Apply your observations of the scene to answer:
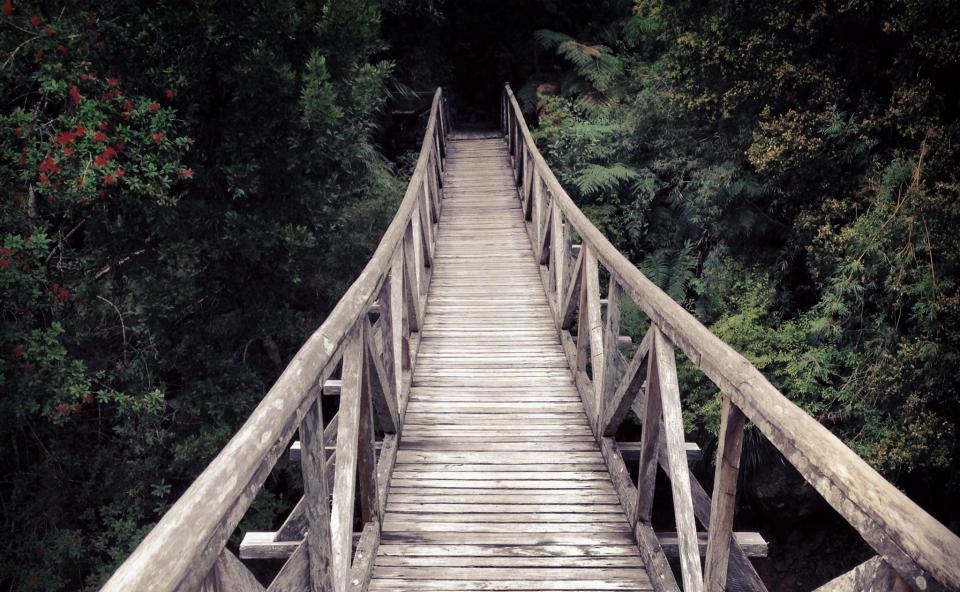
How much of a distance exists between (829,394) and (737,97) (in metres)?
3.52

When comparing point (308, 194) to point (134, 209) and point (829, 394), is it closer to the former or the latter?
point (134, 209)

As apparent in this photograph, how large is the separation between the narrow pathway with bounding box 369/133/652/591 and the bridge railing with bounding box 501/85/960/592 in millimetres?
153

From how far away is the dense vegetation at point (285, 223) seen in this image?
5324mm

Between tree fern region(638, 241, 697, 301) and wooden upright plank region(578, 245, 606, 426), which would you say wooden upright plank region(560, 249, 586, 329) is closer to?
wooden upright plank region(578, 245, 606, 426)

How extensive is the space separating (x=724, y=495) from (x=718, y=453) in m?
0.13

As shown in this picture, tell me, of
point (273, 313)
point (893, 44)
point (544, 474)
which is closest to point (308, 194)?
Answer: point (273, 313)

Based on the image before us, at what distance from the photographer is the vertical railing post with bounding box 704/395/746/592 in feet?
5.32

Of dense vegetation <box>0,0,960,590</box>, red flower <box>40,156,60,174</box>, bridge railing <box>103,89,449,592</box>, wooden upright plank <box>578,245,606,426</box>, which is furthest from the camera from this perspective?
dense vegetation <box>0,0,960,590</box>

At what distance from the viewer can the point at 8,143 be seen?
4.97 metres

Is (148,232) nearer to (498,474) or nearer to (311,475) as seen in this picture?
(498,474)

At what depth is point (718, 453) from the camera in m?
1.61

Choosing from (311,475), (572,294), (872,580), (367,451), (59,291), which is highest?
(872,580)

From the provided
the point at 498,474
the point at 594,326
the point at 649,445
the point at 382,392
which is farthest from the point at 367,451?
the point at 594,326

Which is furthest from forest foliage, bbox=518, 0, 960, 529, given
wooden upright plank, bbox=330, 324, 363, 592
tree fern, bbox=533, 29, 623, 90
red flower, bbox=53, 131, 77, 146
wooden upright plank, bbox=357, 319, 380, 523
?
red flower, bbox=53, 131, 77, 146
